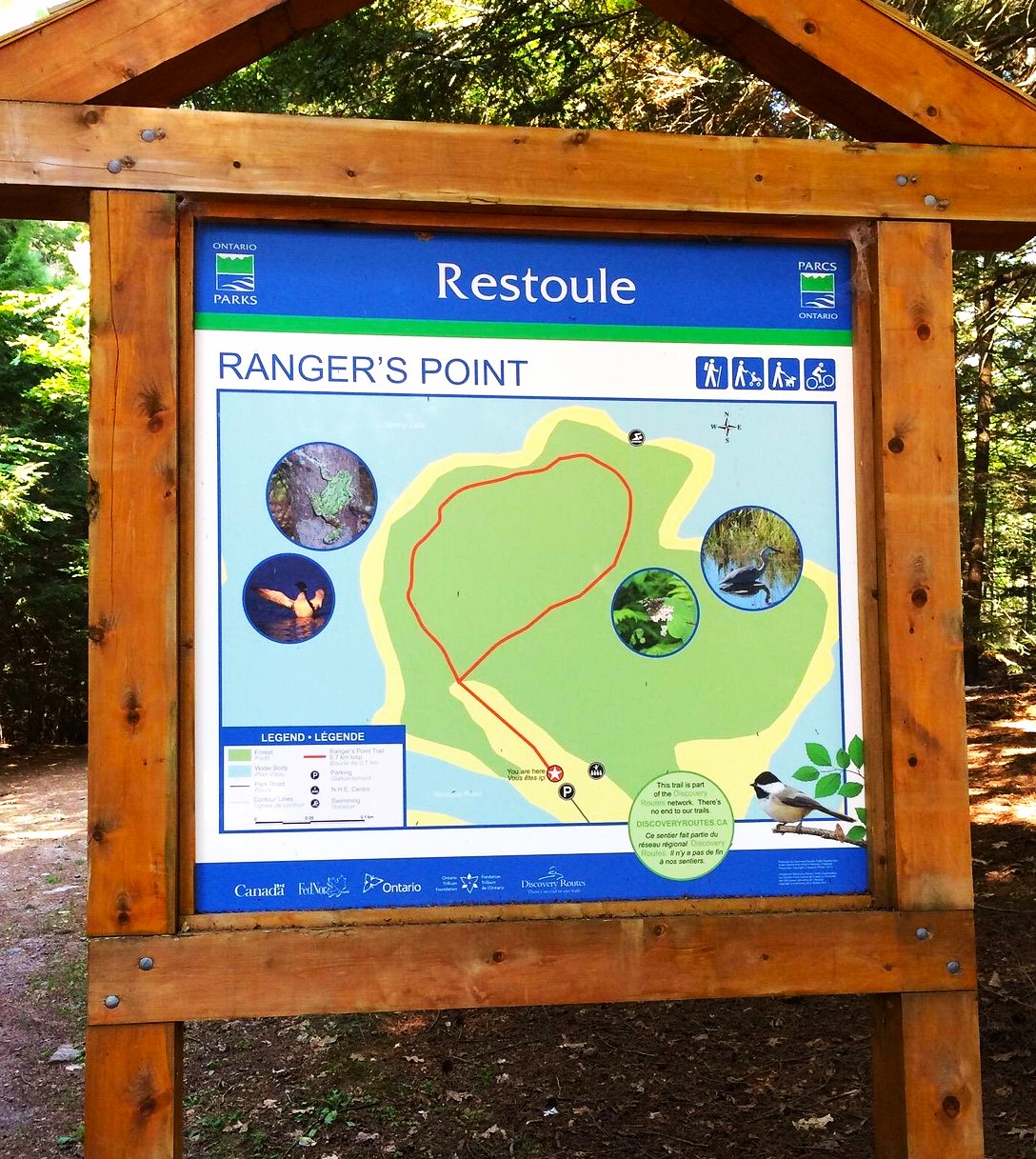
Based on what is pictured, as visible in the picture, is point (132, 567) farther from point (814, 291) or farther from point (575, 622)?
point (814, 291)

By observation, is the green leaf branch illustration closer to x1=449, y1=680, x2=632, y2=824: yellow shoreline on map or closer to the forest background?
x1=449, y1=680, x2=632, y2=824: yellow shoreline on map

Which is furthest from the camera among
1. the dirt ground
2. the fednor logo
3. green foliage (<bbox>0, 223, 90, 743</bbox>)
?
green foliage (<bbox>0, 223, 90, 743</bbox>)

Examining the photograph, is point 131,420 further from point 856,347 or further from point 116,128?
point 856,347

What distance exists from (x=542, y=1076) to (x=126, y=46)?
3.86m

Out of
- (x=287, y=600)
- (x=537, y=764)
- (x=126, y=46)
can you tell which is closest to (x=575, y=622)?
(x=537, y=764)

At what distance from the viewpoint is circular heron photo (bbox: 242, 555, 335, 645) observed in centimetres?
205

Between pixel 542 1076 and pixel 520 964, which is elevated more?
pixel 520 964

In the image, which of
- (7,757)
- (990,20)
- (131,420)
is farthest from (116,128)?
(7,757)

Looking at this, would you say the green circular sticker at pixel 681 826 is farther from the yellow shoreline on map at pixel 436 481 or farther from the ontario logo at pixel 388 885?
the ontario logo at pixel 388 885

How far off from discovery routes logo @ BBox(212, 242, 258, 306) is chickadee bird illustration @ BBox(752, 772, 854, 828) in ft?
5.14

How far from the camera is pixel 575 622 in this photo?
83.5 inches

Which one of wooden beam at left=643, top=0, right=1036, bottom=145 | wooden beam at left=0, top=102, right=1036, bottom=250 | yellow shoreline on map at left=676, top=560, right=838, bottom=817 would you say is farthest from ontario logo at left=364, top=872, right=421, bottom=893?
wooden beam at left=643, top=0, right=1036, bottom=145

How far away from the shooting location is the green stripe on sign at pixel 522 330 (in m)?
2.09

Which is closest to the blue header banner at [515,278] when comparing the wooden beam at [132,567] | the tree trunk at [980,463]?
the wooden beam at [132,567]
